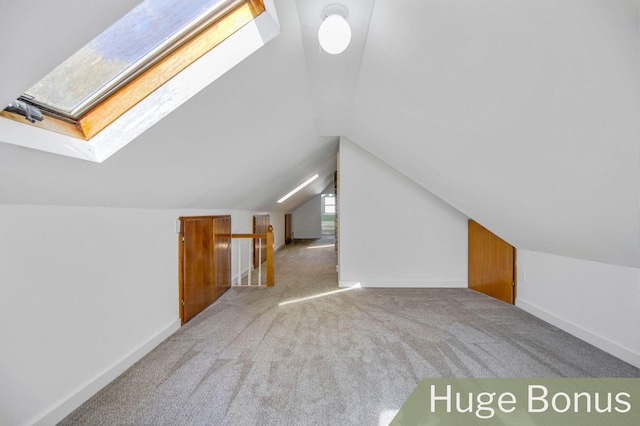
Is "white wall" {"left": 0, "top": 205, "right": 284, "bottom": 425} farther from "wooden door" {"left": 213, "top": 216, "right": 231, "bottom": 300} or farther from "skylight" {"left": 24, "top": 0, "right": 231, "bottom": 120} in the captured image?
"wooden door" {"left": 213, "top": 216, "right": 231, "bottom": 300}

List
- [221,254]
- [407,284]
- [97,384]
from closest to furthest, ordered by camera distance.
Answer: [97,384]
[221,254]
[407,284]

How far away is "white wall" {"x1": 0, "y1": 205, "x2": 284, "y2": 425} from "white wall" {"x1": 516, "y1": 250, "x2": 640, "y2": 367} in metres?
3.64

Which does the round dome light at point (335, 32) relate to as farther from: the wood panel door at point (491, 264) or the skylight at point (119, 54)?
the wood panel door at point (491, 264)

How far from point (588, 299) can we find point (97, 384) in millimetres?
3754

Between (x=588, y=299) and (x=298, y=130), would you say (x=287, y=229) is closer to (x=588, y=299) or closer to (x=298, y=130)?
(x=298, y=130)

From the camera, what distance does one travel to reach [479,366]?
2164mm

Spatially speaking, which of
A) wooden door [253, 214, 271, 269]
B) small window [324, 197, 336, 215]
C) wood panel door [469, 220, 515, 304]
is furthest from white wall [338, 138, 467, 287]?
small window [324, 197, 336, 215]

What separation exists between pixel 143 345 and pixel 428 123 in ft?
9.11

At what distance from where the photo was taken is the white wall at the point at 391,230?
4.39 metres

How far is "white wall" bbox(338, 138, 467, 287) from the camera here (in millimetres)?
4395

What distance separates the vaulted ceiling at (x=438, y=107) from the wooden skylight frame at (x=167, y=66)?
15 cm

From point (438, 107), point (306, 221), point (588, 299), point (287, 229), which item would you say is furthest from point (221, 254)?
point (306, 221)
